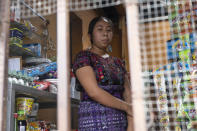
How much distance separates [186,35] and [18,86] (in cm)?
121

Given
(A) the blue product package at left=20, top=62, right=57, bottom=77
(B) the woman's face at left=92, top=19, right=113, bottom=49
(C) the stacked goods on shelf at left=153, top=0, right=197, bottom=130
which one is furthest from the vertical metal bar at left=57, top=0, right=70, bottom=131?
(A) the blue product package at left=20, top=62, right=57, bottom=77

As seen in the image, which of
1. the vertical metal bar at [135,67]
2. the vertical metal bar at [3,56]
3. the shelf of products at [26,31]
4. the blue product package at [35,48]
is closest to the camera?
the vertical metal bar at [135,67]

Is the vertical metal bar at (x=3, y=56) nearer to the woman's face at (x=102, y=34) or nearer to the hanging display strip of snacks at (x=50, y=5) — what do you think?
the hanging display strip of snacks at (x=50, y=5)

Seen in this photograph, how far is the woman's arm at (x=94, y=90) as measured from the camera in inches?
60.4

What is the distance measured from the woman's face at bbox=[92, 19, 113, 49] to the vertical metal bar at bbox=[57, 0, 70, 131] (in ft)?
2.16

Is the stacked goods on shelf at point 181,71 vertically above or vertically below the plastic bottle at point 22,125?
above

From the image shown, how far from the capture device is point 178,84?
5.90 feet

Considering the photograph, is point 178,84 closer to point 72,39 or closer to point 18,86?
point 18,86

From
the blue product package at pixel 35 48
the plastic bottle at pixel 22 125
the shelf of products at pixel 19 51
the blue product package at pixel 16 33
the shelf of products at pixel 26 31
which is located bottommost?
the plastic bottle at pixel 22 125

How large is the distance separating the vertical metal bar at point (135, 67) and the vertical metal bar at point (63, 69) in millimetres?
262

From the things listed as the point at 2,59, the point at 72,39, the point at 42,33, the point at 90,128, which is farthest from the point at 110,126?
the point at 72,39

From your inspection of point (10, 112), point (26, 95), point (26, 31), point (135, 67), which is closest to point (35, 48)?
point (26, 31)

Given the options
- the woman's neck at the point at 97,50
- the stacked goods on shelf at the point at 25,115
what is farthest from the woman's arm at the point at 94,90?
the stacked goods on shelf at the point at 25,115

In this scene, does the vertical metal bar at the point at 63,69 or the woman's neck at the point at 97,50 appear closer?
the vertical metal bar at the point at 63,69
